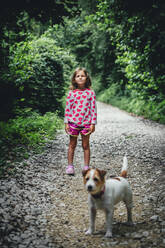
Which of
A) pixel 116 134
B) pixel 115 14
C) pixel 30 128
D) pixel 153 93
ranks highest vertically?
pixel 115 14

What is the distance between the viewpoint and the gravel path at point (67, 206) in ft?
9.29

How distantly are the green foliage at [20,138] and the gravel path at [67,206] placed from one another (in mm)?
317

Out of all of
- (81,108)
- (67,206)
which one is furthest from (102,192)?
(81,108)

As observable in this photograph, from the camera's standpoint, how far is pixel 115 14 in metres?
6.38

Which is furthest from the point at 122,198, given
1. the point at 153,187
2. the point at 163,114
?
the point at 163,114

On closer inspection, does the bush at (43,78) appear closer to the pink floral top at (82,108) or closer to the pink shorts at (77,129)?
the pink floral top at (82,108)

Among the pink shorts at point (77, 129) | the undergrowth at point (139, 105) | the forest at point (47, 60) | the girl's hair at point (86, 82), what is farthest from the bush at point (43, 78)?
the undergrowth at point (139, 105)

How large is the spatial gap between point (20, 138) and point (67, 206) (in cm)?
323

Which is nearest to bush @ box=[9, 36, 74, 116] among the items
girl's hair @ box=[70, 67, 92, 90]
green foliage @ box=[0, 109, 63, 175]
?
green foliage @ box=[0, 109, 63, 175]

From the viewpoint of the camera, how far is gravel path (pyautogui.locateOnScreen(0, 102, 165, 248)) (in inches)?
111

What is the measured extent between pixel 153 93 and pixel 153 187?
687 cm

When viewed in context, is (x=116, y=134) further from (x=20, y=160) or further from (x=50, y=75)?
(x=20, y=160)

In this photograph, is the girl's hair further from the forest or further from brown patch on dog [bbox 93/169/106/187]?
brown patch on dog [bbox 93/169/106/187]

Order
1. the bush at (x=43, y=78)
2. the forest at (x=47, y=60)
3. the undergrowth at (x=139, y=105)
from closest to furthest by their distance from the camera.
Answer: the forest at (x=47, y=60) < the bush at (x=43, y=78) < the undergrowth at (x=139, y=105)
